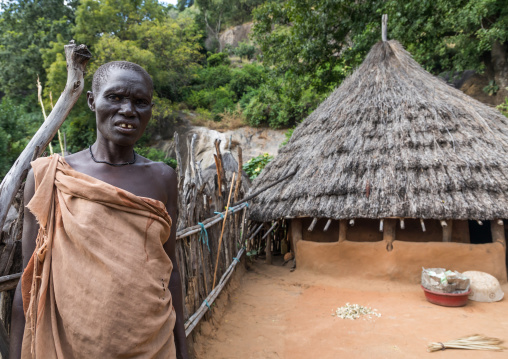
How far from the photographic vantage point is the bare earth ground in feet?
11.7

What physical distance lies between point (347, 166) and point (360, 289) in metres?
2.02

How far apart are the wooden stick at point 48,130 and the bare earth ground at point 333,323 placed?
2.54m

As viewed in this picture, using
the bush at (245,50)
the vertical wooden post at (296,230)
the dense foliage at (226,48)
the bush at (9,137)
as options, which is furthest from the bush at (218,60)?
the vertical wooden post at (296,230)

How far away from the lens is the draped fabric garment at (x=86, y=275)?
47.1 inches

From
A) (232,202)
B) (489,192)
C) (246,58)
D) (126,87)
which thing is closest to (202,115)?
(246,58)

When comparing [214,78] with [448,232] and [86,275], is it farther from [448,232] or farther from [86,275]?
[86,275]

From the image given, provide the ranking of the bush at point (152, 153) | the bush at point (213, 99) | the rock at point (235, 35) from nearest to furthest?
the bush at point (152, 153), the bush at point (213, 99), the rock at point (235, 35)

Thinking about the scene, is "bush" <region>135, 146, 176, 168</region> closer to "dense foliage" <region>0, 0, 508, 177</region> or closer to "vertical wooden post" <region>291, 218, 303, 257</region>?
"dense foliage" <region>0, 0, 508, 177</region>

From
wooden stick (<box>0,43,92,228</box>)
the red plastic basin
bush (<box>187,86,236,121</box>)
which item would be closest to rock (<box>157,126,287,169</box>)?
bush (<box>187,86,236,121</box>)

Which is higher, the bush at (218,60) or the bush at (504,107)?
the bush at (218,60)

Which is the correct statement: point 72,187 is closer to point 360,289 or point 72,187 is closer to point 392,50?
point 360,289

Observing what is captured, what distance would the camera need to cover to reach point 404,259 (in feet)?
17.7

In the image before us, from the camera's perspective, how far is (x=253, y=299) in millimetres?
5125

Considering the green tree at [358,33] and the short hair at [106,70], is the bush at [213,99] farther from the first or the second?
the short hair at [106,70]
